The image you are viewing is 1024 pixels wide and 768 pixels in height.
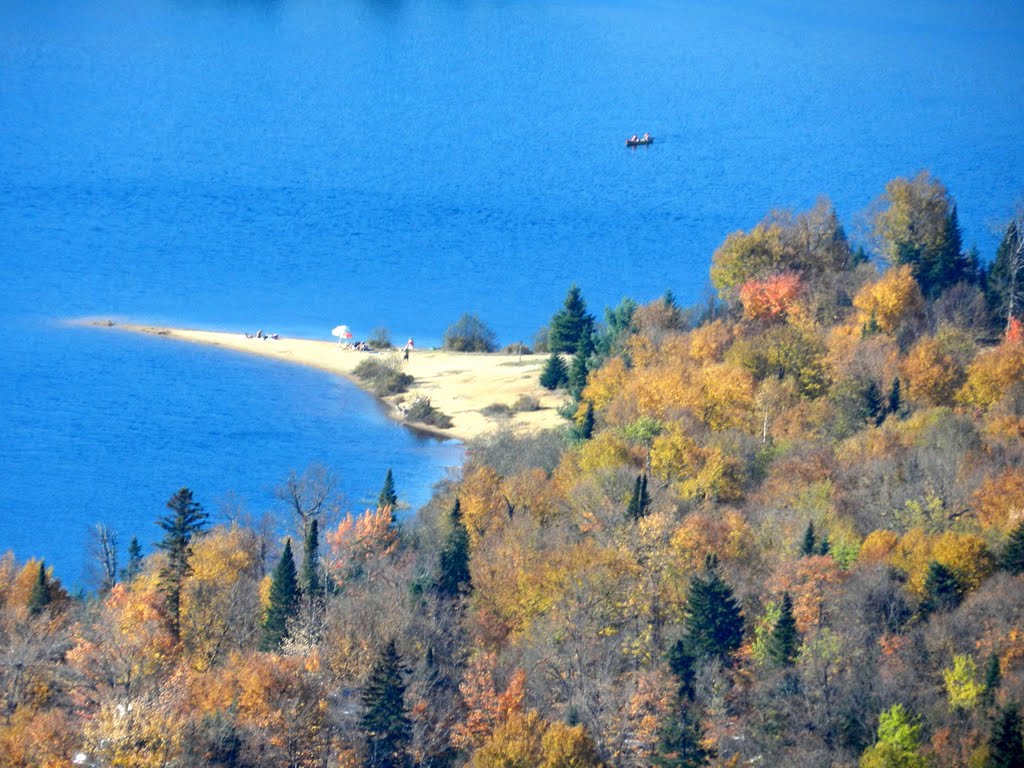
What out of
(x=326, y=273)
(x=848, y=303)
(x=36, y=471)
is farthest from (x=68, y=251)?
(x=848, y=303)

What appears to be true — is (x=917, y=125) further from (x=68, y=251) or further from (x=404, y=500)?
(x=404, y=500)

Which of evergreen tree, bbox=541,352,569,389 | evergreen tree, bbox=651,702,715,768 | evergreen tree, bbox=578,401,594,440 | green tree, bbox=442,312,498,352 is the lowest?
evergreen tree, bbox=651,702,715,768

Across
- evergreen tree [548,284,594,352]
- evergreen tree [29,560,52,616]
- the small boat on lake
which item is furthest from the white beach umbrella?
the small boat on lake

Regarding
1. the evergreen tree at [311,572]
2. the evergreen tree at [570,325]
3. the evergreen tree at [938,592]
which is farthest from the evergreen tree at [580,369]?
the evergreen tree at [938,592]

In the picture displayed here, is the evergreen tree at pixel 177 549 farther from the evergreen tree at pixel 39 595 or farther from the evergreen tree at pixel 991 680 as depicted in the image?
the evergreen tree at pixel 991 680

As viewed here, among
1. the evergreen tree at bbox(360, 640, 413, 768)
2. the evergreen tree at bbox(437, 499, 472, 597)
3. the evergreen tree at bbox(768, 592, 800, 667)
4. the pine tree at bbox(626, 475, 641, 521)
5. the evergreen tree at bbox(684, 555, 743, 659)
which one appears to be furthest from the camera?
the pine tree at bbox(626, 475, 641, 521)

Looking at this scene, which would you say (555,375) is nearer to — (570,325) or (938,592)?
(570,325)

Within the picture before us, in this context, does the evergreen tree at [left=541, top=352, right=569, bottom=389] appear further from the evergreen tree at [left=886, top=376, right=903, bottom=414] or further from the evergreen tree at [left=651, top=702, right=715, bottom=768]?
the evergreen tree at [left=651, top=702, right=715, bottom=768]
